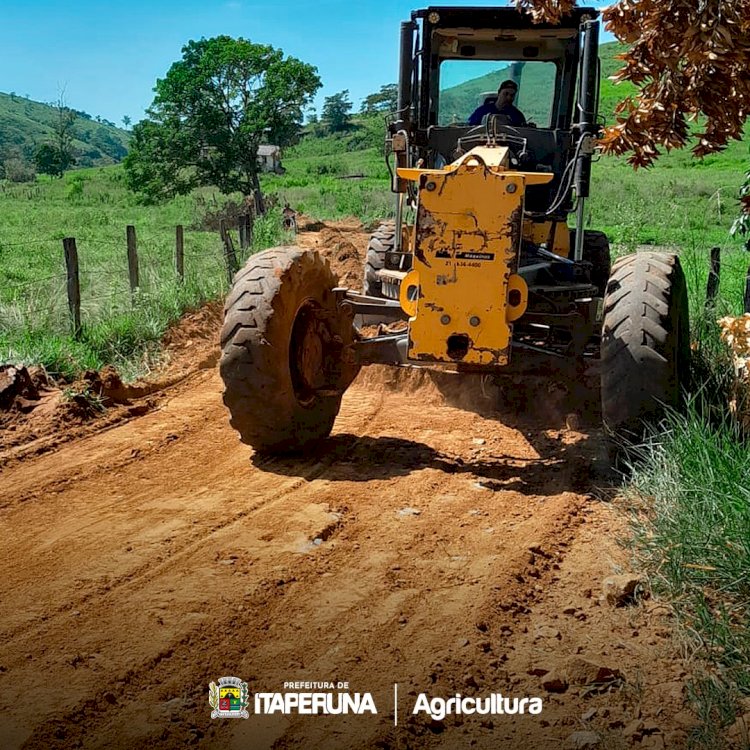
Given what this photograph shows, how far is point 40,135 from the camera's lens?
452 feet

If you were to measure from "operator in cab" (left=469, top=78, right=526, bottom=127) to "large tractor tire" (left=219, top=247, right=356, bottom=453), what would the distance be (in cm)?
219

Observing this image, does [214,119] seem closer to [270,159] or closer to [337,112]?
[270,159]

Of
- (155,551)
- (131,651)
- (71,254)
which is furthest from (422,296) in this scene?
(71,254)

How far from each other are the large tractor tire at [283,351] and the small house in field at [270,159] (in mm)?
42995

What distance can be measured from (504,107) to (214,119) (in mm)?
28314

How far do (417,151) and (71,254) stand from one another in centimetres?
387

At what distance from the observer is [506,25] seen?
7.88 meters

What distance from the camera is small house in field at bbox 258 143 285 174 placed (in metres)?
50.3

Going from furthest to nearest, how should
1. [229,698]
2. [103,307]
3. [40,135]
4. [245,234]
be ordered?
[40,135]
[245,234]
[103,307]
[229,698]

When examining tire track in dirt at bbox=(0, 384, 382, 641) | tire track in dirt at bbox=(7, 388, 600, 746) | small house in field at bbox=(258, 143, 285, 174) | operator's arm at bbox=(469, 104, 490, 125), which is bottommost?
tire track in dirt at bbox=(7, 388, 600, 746)

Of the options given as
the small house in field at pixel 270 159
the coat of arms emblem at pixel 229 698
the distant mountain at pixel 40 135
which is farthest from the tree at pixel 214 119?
the distant mountain at pixel 40 135

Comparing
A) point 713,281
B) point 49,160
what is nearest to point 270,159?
point 49,160

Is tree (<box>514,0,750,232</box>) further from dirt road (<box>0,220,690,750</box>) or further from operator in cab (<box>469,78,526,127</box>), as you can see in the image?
operator in cab (<box>469,78,526,127</box>)

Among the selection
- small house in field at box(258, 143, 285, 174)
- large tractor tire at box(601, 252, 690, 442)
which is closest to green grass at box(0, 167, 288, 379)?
large tractor tire at box(601, 252, 690, 442)
